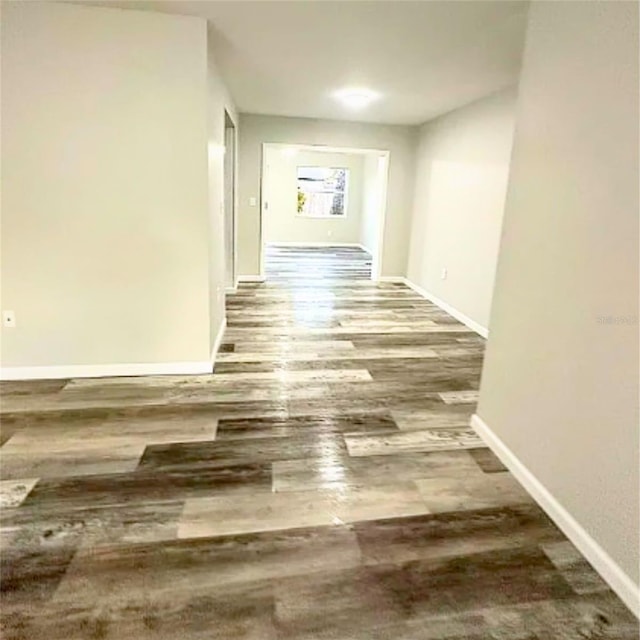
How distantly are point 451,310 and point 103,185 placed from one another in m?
3.95

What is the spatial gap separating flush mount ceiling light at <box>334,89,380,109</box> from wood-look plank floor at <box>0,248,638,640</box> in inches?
114

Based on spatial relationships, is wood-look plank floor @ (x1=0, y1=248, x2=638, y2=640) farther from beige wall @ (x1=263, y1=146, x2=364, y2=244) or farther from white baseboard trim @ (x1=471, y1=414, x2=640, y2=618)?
beige wall @ (x1=263, y1=146, x2=364, y2=244)

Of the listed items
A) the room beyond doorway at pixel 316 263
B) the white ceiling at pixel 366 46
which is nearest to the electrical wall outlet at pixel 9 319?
the white ceiling at pixel 366 46

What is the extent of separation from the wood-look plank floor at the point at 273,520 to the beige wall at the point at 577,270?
26 cm

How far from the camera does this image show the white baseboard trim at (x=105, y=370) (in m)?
3.12

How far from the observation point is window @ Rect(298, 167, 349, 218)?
11344 millimetres

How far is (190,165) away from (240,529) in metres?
2.26

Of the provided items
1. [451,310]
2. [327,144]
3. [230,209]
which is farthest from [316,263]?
[451,310]

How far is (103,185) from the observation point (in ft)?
9.55

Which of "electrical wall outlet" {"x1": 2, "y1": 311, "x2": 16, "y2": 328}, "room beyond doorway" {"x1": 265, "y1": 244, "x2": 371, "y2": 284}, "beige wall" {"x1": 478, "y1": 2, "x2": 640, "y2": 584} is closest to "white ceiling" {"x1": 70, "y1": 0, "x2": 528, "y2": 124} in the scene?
"beige wall" {"x1": 478, "y1": 2, "x2": 640, "y2": 584}

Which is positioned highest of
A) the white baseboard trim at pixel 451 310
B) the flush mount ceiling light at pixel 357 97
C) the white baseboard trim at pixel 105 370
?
the flush mount ceiling light at pixel 357 97

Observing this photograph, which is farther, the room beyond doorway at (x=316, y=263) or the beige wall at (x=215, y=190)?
the room beyond doorway at (x=316, y=263)

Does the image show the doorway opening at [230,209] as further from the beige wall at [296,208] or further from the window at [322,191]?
the window at [322,191]

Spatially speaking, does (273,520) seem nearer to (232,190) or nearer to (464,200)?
(464,200)
